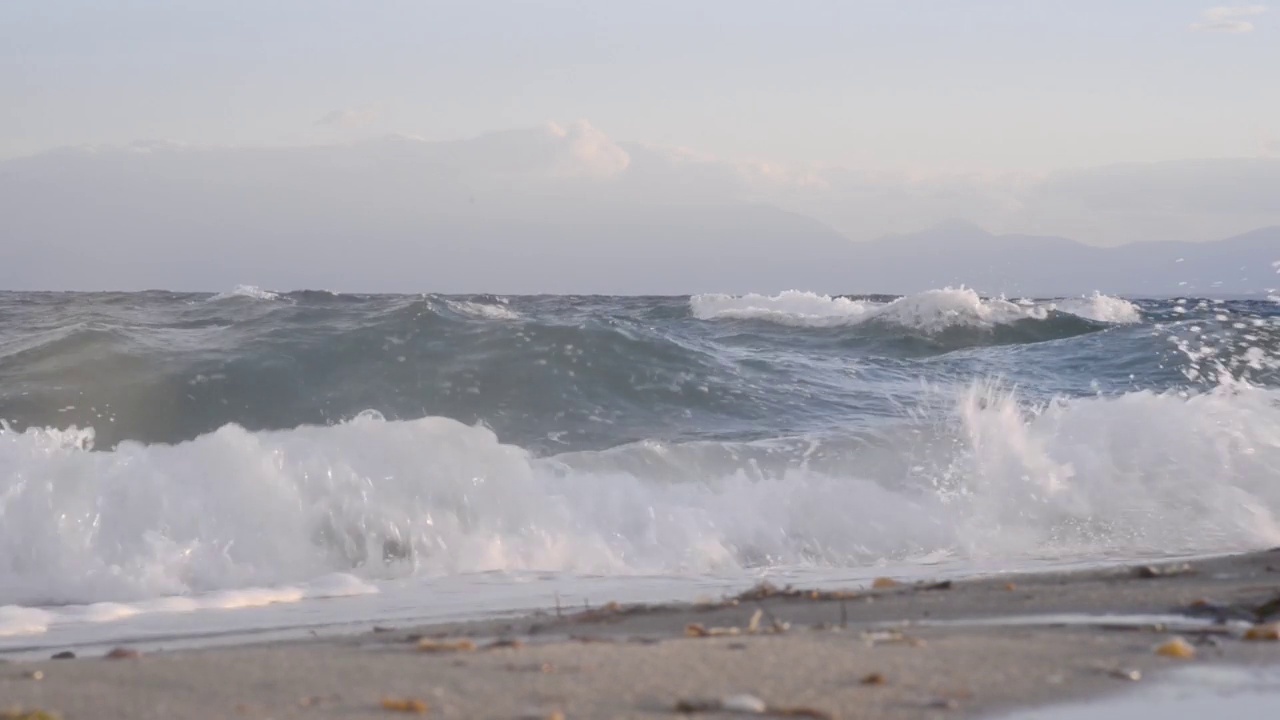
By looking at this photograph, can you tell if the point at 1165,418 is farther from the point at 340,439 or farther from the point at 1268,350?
the point at 1268,350

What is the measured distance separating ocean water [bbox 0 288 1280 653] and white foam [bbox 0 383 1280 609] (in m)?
0.02

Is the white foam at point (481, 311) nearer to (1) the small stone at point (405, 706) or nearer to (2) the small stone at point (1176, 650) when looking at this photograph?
(2) the small stone at point (1176, 650)

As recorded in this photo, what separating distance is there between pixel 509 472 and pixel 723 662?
173 inches

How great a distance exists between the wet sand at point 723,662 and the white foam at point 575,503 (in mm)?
2094

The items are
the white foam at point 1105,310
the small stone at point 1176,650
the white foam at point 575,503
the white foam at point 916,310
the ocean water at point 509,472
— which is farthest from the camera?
the white foam at point 1105,310

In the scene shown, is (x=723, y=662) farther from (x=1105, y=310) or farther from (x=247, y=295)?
(x=1105, y=310)

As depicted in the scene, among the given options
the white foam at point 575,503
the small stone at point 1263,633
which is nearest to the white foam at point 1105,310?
the white foam at point 575,503

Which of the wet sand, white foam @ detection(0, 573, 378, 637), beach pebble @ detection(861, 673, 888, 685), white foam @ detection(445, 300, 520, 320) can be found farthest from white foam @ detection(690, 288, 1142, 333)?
beach pebble @ detection(861, 673, 888, 685)

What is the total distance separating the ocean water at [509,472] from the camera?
570 centimetres

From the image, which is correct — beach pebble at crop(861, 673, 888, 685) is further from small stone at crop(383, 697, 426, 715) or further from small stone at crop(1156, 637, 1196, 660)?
small stone at crop(383, 697, 426, 715)

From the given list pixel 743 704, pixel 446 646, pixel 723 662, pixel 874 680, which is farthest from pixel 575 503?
pixel 743 704

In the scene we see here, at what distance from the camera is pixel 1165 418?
8570 mm

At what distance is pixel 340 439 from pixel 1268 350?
11.6 m

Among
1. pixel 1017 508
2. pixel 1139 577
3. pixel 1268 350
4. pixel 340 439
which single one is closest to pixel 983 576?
pixel 1139 577
